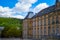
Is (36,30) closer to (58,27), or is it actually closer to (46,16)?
(46,16)

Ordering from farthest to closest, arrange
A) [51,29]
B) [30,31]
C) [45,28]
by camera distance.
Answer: [30,31] < [45,28] < [51,29]

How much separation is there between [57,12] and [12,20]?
38387mm

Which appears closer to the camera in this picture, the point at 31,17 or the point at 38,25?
the point at 38,25

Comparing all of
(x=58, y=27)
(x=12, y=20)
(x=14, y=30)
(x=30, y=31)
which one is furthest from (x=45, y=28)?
(x=12, y=20)

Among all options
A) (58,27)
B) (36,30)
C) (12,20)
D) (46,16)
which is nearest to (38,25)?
(36,30)

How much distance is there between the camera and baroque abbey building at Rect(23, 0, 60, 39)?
34.7m

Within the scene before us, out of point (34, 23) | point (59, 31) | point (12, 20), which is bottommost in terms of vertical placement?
point (59, 31)

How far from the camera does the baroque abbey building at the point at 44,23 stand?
34.7 metres

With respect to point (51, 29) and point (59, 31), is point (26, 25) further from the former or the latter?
point (59, 31)

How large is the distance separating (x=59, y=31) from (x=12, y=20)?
3961cm

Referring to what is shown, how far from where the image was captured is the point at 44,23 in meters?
39.3

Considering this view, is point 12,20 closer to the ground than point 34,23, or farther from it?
farther from it

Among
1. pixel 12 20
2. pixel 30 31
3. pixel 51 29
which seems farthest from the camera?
pixel 12 20

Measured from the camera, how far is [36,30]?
4331 centimetres
